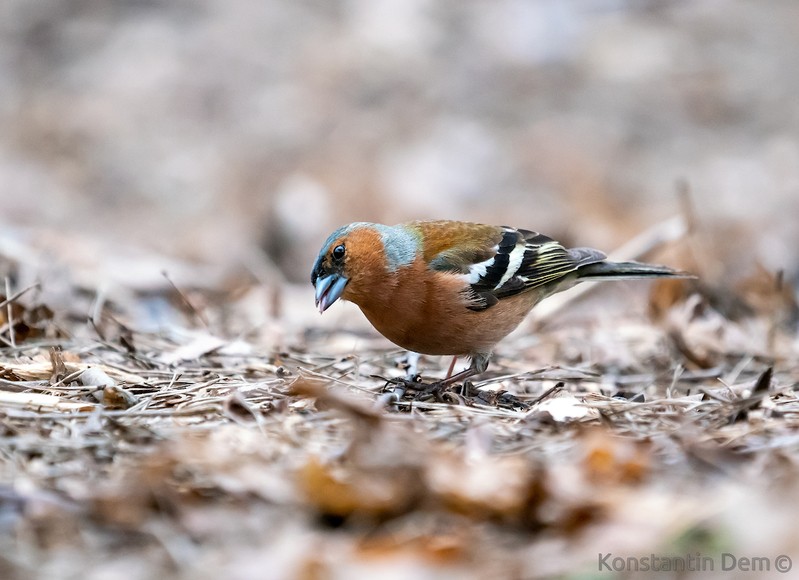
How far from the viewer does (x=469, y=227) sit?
5.64 metres

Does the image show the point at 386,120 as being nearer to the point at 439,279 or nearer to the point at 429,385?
the point at 439,279

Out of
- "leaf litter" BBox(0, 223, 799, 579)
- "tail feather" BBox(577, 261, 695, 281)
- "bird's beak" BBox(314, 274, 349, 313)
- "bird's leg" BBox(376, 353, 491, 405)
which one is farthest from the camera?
"tail feather" BBox(577, 261, 695, 281)

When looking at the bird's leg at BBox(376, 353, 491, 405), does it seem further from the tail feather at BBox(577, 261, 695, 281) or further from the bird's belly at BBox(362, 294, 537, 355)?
the tail feather at BBox(577, 261, 695, 281)

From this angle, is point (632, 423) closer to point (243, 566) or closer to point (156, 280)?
point (243, 566)

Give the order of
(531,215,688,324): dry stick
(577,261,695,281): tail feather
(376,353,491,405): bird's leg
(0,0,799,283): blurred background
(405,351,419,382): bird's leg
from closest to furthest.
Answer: (376,353,491,405): bird's leg < (405,351,419,382): bird's leg < (577,261,695,281): tail feather < (531,215,688,324): dry stick < (0,0,799,283): blurred background

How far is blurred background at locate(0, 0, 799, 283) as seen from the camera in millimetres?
10789

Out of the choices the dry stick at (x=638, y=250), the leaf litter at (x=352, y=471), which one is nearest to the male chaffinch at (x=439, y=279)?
the leaf litter at (x=352, y=471)

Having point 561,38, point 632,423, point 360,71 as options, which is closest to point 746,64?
point 561,38

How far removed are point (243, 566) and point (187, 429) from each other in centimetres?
112

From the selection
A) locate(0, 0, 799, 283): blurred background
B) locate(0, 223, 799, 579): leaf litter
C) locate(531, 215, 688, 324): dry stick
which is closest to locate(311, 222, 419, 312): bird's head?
locate(0, 223, 799, 579): leaf litter

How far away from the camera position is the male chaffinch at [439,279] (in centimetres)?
497

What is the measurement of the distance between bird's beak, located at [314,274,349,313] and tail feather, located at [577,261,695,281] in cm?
179

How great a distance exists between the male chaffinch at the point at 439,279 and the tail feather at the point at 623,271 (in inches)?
0.4

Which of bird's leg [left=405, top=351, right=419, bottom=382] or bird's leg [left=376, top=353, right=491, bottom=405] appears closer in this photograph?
bird's leg [left=376, top=353, right=491, bottom=405]
